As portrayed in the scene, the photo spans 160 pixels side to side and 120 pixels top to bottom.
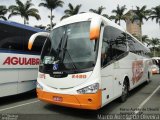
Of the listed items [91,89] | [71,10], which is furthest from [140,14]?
[91,89]

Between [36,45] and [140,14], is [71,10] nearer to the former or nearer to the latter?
[140,14]

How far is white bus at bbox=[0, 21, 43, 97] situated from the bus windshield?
1.72m

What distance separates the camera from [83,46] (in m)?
7.14

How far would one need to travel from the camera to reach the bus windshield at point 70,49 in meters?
6.95

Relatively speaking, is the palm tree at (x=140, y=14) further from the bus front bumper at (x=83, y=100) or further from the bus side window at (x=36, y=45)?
the bus front bumper at (x=83, y=100)

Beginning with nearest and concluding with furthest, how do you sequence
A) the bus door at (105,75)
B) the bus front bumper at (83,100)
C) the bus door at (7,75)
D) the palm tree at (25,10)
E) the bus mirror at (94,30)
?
the bus mirror at (94,30) → the bus front bumper at (83,100) → the bus door at (105,75) → the bus door at (7,75) → the palm tree at (25,10)

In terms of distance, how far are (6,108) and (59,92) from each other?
8.08 feet

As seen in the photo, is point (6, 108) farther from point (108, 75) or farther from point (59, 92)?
point (108, 75)

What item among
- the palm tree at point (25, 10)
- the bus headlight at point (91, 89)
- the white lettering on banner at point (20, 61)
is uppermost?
the palm tree at point (25, 10)

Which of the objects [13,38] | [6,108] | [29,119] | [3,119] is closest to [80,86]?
[29,119]

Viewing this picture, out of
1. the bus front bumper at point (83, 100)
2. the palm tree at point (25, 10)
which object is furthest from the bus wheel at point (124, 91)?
the palm tree at point (25, 10)

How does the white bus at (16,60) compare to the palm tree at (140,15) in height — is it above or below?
below

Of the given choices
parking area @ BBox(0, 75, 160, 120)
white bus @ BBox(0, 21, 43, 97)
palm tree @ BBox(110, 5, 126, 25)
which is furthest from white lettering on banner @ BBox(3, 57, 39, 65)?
palm tree @ BBox(110, 5, 126, 25)

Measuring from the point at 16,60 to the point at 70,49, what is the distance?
2.95 m
